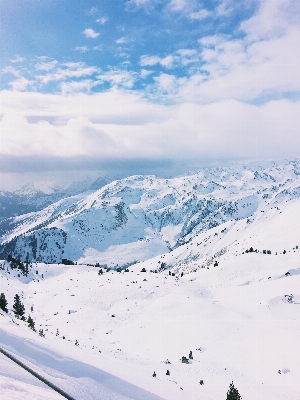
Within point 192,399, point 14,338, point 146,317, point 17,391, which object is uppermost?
point 17,391

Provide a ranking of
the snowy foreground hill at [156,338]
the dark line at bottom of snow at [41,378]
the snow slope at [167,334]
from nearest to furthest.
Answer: the dark line at bottom of snow at [41,378], the snowy foreground hill at [156,338], the snow slope at [167,334]

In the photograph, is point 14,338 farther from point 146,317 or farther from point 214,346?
point 146,317

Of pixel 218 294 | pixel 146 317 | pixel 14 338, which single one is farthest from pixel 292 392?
pixel 218 294

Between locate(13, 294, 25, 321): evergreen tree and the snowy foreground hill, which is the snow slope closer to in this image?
the snowy foreground hill

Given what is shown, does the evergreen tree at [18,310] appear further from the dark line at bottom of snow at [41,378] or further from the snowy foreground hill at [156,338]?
the dark line at bottom of snow at [41,378]

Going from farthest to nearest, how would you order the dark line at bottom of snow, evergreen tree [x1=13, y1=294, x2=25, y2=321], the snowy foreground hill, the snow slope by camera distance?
1. evergreen tree [x1=13, y1=294, x2=25, y2=321]
2. the snow slope
3. the snowy foreground hill
4. the dark line at bottom of snow

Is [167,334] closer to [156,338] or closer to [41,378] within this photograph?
[156,338]

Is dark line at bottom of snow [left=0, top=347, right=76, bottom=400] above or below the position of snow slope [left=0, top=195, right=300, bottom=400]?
above

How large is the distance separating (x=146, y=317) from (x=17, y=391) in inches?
1784

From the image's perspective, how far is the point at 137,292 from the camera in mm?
63062

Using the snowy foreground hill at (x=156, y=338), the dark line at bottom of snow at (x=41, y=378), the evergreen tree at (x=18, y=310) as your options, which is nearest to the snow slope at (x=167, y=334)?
the snowy foreground hill at (x=156, y=338)

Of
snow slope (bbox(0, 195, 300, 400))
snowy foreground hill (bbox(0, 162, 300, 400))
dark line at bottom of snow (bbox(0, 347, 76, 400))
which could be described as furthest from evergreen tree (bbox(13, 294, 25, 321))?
dark line at bottom of snow (bbox(0, 347, 76, 400))

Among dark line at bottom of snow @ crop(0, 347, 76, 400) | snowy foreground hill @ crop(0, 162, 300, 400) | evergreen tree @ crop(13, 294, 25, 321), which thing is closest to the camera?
dark line at bottom of snow @ crop(0, 347, 76, 400)

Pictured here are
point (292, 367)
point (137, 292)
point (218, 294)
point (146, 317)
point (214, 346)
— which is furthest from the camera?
point (218, 294)
